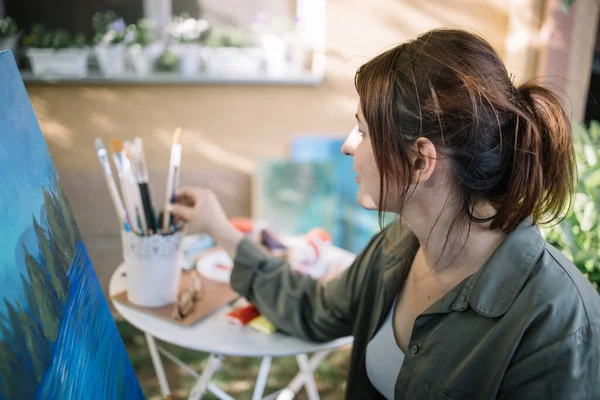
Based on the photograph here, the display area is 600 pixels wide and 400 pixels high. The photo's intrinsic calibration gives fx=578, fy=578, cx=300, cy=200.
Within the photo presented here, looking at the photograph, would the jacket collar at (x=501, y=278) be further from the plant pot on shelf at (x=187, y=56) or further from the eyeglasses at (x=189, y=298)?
the plant pot on shelf at (x=187, y=56)

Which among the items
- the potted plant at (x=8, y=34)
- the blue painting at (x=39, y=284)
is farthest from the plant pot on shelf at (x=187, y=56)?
the blue painting at (x=39, y=284)

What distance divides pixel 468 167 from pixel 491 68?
16 cm

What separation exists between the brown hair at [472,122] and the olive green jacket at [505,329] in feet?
0.30

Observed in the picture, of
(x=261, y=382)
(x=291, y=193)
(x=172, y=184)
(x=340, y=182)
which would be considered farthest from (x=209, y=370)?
(x=340, y=182)

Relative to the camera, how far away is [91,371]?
82cm

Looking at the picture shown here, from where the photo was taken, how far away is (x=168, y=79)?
95.3 inches

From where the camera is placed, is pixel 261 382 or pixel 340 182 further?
pixel 340 182

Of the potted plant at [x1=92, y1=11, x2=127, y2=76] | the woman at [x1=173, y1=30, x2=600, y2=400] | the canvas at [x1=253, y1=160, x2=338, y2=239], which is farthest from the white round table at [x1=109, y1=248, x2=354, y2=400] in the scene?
the potted plant at [x1=92, y1=11, x2=127, y2=76]

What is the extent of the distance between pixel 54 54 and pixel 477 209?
79.3 inches

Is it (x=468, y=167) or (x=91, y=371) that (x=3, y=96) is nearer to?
(x=91, y=371)

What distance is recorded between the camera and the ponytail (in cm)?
93

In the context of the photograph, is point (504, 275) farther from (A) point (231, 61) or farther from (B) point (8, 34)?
(B) point (8, 34)

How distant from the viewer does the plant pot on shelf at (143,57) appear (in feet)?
8.05

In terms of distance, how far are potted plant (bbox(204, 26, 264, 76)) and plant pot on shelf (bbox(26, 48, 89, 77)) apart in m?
0.54
